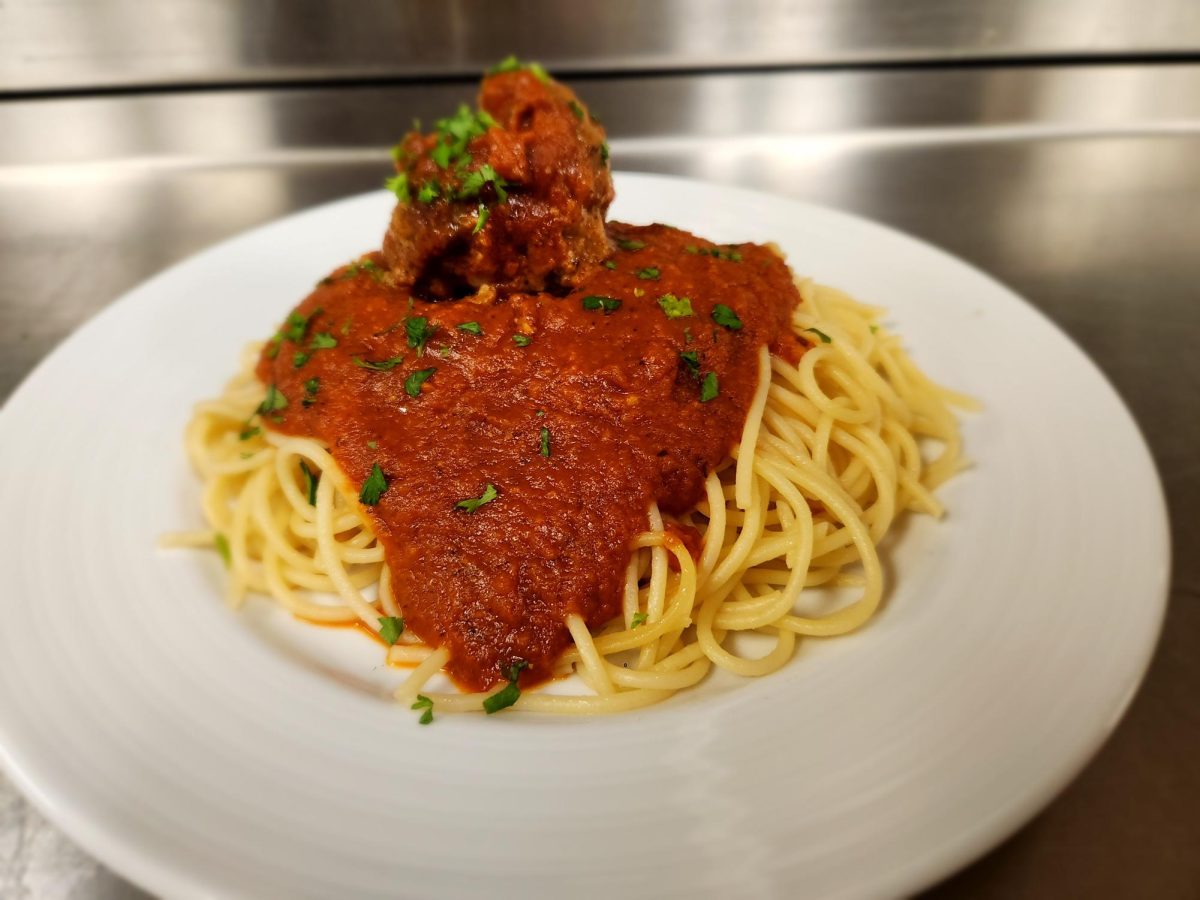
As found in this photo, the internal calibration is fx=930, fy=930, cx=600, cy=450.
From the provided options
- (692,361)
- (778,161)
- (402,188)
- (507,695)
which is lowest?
(507,695)

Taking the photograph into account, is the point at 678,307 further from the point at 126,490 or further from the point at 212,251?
the point at 212,251

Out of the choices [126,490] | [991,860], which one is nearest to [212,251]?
[126,490]

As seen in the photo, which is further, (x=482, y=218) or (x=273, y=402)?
(x=273, y=402)

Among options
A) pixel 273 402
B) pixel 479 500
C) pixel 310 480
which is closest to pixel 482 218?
pixel 479 500

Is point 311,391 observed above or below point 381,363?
below

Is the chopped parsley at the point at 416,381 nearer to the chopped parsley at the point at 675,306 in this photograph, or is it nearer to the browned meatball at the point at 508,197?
the browned meatball at the point at 508,197

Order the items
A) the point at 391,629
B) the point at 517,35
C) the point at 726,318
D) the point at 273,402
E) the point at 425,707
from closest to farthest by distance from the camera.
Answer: the point at 425,707 → the point at 391,629 → the point at 726,318 → the point at 273,402 → the point at 517,35

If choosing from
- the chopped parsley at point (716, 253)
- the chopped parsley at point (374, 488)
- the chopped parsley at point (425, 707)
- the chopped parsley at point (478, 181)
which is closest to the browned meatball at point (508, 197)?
the chopped parsley at point (478, 181)

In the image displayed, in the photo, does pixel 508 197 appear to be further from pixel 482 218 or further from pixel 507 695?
pixel 507 695
